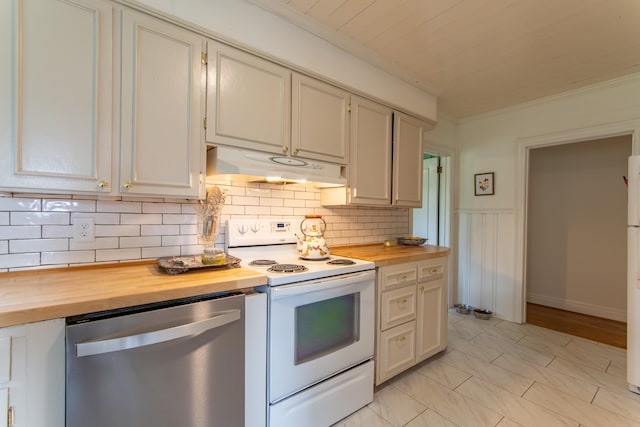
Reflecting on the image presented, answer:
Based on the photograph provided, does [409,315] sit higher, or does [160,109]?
[160,109]

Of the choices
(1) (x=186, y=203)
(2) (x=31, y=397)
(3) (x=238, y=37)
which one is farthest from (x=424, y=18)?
(2) (x=31, y=397)

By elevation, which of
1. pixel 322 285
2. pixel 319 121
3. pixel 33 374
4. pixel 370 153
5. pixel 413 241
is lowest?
pixel 33 374

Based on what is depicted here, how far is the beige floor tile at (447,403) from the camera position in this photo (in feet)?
5.79

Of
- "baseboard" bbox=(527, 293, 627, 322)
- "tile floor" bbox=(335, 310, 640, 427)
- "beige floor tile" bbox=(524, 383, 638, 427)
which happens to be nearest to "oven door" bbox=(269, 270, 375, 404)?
"tile floor" bbox=(335, 310, 640, 427)

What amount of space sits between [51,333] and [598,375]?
335cm

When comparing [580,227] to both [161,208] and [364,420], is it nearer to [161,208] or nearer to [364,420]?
[364,420]

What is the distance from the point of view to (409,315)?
218 cm

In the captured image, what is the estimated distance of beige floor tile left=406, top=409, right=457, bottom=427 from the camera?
1720 millimetres

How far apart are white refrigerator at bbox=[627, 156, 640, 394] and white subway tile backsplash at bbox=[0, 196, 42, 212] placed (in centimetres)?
346

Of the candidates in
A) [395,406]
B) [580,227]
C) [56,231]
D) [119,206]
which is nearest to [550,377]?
[395,406]

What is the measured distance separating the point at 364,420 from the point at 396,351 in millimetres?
511

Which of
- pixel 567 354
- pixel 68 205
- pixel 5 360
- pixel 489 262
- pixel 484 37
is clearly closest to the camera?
pixel 5 360

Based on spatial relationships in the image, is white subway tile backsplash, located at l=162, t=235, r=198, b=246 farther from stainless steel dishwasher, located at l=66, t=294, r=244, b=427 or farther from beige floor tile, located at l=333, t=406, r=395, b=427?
beige floor tile, located at l=333, t=406, r=395, b=427

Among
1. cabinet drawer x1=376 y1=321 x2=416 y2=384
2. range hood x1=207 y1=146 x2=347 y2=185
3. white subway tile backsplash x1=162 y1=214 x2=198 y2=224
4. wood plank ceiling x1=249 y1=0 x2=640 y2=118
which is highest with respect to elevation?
wood plank ceiling x1=249 y1=0 x2=640 y2=118
